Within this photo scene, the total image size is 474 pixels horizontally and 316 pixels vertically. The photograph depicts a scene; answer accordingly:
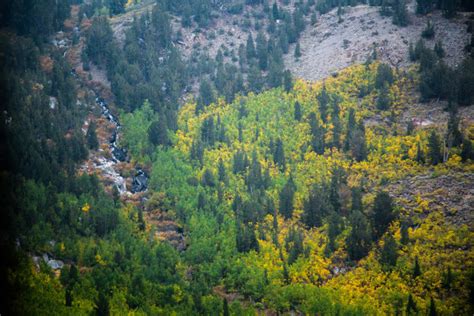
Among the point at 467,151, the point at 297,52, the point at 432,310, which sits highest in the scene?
the point at 297,52

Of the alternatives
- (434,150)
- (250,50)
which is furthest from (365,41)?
(434,150)

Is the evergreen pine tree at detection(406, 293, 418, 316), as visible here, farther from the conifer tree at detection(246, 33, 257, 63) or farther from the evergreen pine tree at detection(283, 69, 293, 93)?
the conifer tree at detection(246, 33, 257, 63)

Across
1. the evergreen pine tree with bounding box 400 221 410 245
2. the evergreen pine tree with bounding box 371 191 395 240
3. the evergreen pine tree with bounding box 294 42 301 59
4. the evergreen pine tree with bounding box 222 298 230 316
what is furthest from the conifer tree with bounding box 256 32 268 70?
the evergreen pine tree with bounding box 222 298 230 316

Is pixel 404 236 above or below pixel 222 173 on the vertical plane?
below

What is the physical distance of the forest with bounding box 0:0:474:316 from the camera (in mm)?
81375

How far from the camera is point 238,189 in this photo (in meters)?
107

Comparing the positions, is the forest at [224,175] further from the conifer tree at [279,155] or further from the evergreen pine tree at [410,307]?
the conifer tree at [279,155]

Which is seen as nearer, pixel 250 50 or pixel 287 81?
pixel 287 81

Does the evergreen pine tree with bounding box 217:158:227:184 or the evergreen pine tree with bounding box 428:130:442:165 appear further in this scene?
the evergreen pine tree with bounding box 217:158:227:184

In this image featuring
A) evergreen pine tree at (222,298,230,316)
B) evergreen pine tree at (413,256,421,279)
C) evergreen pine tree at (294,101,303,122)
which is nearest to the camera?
evergreen pine tree at (413,256,421,279)

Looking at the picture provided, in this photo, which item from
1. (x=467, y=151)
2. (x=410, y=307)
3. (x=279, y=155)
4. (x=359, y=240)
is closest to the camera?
(x=410, y=307)

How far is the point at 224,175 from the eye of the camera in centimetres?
10912

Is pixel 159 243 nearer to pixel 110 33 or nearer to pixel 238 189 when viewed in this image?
pixel 238 189

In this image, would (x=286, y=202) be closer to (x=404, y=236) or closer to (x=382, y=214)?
(x=382, y=214)
